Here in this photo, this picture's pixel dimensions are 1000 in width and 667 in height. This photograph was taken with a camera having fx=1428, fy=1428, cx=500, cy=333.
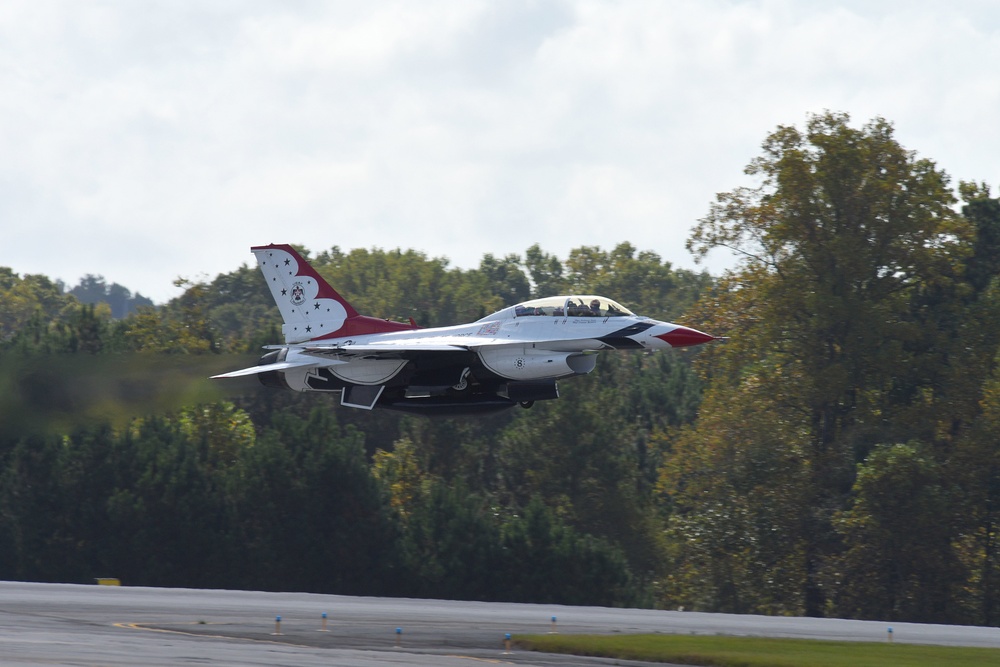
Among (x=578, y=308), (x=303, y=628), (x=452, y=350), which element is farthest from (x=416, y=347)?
(x=303, y=628)

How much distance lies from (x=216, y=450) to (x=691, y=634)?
1576 inches

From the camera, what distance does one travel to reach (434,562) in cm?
6069

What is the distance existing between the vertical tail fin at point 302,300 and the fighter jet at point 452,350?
0.03 metres

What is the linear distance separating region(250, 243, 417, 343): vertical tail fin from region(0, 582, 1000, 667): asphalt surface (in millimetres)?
7560

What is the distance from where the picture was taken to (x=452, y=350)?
117 feet

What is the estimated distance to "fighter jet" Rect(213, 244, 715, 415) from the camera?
35062mm

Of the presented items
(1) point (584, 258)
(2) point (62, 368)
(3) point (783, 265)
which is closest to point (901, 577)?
(3) point (783, 265)

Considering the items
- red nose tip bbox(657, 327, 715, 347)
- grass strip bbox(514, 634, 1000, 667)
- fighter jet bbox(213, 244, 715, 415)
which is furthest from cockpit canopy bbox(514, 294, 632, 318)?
grass strip bbox(514, 634, 1000, 667)

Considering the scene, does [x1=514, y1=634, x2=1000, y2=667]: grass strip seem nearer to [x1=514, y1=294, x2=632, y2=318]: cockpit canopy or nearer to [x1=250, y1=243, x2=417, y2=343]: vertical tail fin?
[x1=514, y1=294, x2=632, y2=318]: cockpit canopy

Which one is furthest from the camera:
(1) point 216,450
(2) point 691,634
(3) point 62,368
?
(1) point 216,450

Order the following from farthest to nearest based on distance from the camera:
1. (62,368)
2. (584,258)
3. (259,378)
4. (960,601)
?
(584,258)
(960,601)
(62,368)
(259,378)

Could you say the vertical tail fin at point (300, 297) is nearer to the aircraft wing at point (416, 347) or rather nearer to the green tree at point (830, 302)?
the aircraft wing at point (416, 347)

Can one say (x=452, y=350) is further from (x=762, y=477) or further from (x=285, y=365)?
(x=762, y=477)

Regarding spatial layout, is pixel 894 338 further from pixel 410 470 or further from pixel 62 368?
pixel 62 368
